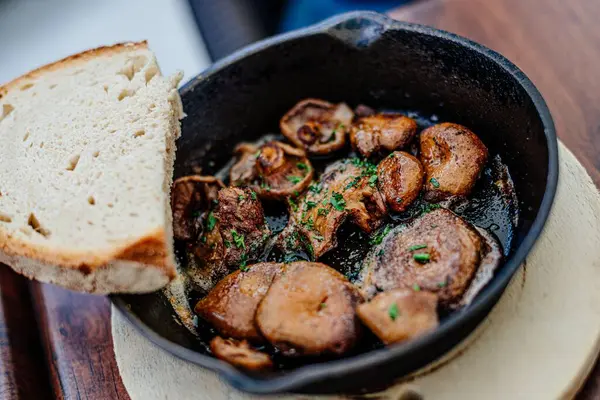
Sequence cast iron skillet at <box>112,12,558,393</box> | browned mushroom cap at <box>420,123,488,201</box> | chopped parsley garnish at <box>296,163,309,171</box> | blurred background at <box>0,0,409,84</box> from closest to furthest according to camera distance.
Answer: cast iron skillet at <box>112,12,558,393</box>, browned mushroom cap at <box>420,123,488,201</box>, chopped parsley garnish at <box>296,163,309,171</box>, blurred background at <box>0,0,409,84</box>

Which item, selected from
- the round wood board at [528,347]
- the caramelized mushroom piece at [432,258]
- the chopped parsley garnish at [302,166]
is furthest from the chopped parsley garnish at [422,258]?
the chopped parsley garnish at [302,166]

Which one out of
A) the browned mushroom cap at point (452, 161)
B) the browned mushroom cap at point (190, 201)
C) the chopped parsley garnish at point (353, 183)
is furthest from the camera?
the browned mushroom cap at point (190, 201)

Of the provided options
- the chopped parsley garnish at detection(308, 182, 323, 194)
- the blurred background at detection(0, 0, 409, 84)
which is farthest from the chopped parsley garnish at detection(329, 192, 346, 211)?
the blurred background at detection(0, 0, 409, 84)

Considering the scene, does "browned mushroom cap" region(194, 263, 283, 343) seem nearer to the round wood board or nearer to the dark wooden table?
the round wood board

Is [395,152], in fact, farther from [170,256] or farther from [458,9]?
[458,9]

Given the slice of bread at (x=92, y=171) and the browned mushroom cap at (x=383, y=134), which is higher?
the slice of bread at (x=92, y=171)

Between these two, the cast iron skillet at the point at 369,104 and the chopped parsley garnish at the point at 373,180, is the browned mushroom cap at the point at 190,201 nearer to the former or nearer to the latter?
the cast iron skillet at the point at 369,104

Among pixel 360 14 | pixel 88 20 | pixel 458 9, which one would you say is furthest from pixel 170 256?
pixel 88 20
